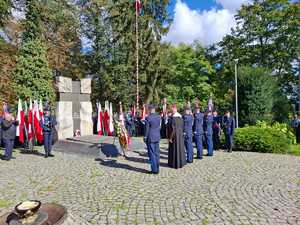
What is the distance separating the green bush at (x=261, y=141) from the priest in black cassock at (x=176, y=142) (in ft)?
15.3

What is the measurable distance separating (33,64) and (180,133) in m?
18.7

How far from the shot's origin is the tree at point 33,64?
24.6m

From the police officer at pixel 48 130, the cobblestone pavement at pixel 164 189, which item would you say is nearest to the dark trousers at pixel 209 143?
the cobblestone pavement at pixel 164 189

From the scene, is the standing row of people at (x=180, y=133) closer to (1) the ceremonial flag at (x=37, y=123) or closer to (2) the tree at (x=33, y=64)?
(1) the ceremonial flag at (x=37, y=123)

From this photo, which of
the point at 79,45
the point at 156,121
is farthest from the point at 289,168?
the point at 79,45

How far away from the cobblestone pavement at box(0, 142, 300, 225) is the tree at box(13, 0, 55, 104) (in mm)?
14916

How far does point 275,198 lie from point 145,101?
89.0 feet

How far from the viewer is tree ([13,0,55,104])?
2458 cm

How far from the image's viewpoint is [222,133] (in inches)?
560

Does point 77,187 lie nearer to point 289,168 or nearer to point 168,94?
point 289,168

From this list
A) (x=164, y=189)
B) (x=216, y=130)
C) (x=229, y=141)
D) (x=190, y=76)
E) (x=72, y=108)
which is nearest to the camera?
(x=164, y=189)

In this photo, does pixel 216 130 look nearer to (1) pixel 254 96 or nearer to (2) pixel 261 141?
(2) pixel 261 141

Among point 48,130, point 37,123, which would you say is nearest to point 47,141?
point 48,130

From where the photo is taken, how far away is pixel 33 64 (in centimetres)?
2491
